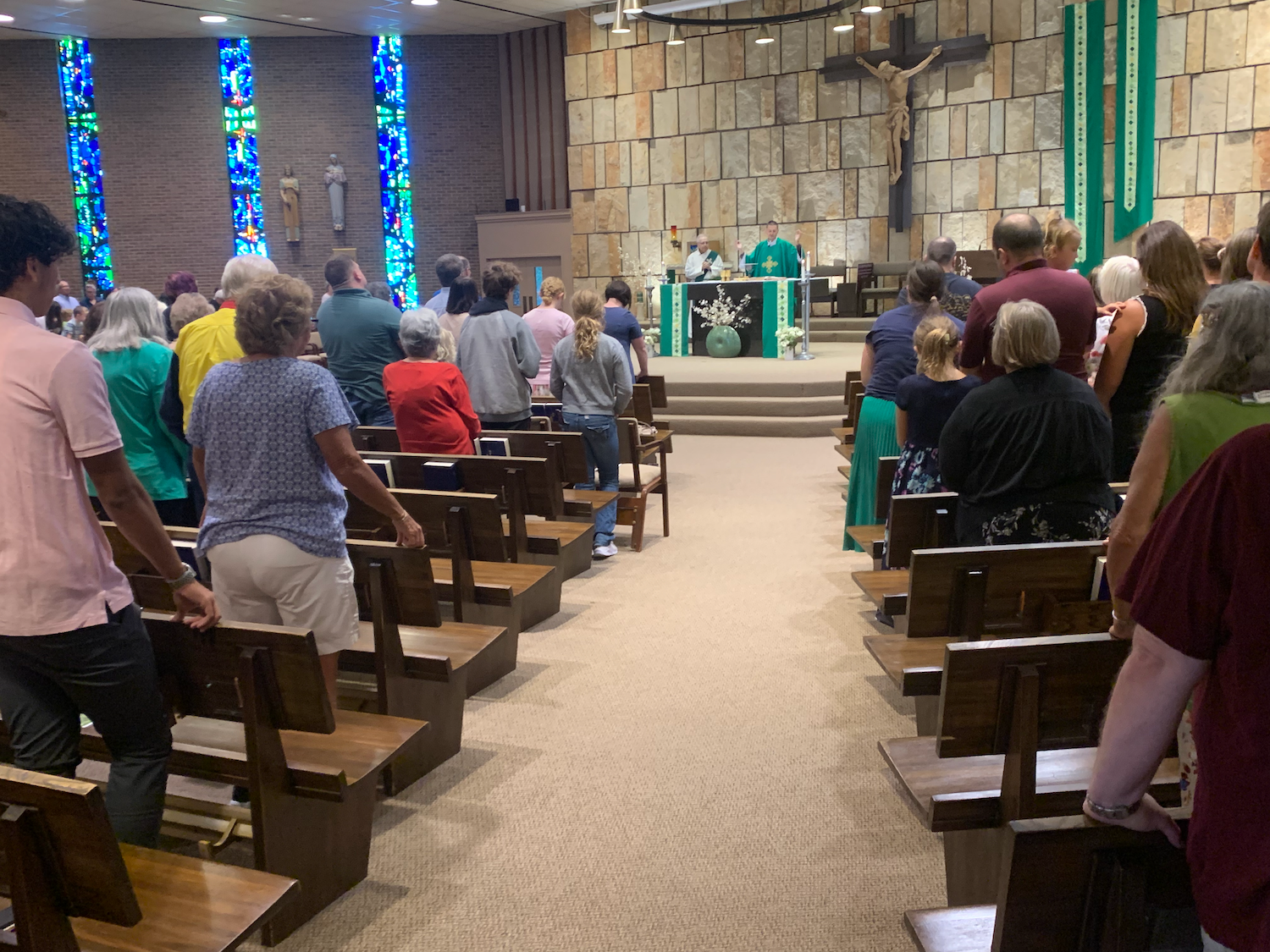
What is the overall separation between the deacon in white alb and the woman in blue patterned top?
964 cm

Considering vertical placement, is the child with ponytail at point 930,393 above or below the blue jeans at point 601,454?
above

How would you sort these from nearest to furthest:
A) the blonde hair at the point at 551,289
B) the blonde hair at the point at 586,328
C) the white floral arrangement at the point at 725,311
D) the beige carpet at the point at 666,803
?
the beige carpet at the point at 666,803
the blonde hair at the point at 586,328
the blonde hair at the point at 551,289
the white floral arrangement at the point at 725,311

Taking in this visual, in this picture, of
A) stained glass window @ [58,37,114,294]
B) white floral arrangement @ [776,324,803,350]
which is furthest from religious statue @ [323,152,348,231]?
white floral arrangement @ [776,324,803,350]

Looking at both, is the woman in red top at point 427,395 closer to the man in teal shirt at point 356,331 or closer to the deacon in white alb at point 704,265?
the man in teal shirt at point 356,331

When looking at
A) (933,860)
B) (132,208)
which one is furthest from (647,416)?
(132,208)

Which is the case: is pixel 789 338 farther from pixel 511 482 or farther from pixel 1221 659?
pixel 1221 659

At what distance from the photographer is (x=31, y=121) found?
49.9 feet

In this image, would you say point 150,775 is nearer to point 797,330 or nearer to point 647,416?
point 647,416

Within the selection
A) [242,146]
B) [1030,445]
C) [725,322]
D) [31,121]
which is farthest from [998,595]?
[31,121]

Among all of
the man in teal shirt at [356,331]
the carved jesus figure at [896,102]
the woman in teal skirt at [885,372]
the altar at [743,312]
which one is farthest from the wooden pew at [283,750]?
the carved jesus figure at [896,102]

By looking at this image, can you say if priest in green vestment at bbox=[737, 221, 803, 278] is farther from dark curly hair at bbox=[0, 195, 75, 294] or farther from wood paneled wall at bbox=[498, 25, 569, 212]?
dark curly hair at bbox=[0, 195, 75, 294]

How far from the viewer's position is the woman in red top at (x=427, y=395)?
415cm

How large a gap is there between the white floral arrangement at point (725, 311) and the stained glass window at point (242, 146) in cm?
761

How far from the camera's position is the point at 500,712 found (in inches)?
136
